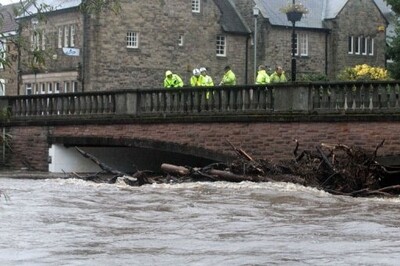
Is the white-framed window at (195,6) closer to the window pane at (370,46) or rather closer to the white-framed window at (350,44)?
the white-framed window at (350,44)

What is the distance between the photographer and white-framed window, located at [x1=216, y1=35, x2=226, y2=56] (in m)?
56.1

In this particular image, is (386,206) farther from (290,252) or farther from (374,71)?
(374,71)

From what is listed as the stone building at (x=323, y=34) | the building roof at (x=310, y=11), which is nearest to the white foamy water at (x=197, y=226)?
the stone building at (x=323, y=34)

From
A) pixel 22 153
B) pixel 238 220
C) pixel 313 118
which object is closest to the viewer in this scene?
pixel 238 220

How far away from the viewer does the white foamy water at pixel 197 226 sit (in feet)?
46.9

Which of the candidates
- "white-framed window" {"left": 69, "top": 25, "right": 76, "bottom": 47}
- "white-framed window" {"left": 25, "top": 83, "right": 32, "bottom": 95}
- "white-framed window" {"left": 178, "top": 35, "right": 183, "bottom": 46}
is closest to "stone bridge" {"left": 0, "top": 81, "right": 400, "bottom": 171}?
"white-framed window" {"left": 69, "top": 25, "right": 76, "bottom": 47}

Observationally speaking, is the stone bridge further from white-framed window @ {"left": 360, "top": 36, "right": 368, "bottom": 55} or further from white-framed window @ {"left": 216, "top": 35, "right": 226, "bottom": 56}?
white-framed window @ {"left": 360, "top": 36, "right": 368, "bottom": 55}

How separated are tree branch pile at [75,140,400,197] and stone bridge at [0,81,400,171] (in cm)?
71

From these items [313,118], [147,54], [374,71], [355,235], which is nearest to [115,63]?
[147,54]

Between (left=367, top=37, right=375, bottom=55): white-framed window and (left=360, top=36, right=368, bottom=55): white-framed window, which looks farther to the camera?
(left=367, top=37, right=375, bottom=55): white-framed window

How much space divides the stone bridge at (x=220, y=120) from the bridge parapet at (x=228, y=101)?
26 millimetres

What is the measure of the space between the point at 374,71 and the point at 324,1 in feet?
56.4

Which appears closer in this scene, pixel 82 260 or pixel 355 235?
pixel 82 260

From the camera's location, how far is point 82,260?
46.1 feet
